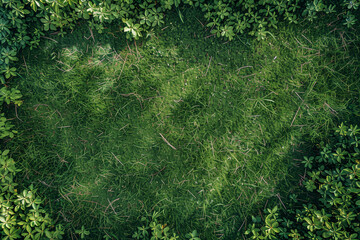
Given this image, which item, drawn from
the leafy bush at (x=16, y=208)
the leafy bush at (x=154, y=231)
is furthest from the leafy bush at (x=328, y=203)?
the leafy bush at (x=16, y=208)

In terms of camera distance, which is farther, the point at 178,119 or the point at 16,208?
the point at 178,119

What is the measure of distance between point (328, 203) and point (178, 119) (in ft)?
7.22

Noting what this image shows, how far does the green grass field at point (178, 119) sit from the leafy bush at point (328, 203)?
0.17m

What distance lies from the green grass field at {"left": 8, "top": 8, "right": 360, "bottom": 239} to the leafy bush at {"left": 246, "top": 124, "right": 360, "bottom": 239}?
0.17 metres

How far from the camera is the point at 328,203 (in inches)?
102

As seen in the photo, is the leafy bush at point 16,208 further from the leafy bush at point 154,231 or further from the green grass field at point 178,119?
the leafy bush at point 154,231

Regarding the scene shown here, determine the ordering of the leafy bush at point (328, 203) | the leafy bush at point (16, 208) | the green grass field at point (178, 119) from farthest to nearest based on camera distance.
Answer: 1. the green grass field at point (178, 119)
2. the leafy bush at point (16, 208)
3. the leafy bush at point (328, 203)

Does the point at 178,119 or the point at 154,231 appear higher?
the point at 178,119

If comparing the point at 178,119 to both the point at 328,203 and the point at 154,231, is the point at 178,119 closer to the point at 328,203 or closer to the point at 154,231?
the point at 154,231

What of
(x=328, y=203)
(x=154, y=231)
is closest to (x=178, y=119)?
(x=154, y=231)

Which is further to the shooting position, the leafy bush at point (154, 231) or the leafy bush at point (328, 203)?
the leafy bush at point (154, 231)

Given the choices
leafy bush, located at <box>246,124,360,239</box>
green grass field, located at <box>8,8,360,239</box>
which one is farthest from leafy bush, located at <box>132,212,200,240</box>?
leafy bush, located at <box>246,124,360,239</box>

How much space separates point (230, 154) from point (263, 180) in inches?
22.8

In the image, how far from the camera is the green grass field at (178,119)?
2.82m
